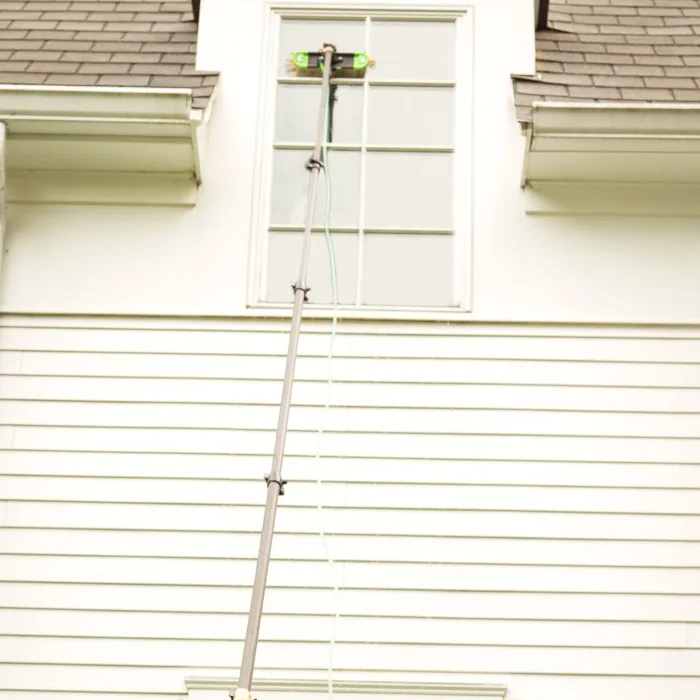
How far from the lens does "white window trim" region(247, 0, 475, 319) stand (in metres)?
5.85

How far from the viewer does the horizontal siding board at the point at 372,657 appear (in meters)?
5.08

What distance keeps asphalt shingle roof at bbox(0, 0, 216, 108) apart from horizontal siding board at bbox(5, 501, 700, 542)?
2.10 meters

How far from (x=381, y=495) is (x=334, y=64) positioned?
2401 millimetres

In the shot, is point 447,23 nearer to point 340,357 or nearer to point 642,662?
point 340,357

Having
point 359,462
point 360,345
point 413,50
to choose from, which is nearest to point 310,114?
point 413,50

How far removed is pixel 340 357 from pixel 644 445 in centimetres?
149

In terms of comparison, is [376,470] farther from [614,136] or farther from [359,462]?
[614,136]

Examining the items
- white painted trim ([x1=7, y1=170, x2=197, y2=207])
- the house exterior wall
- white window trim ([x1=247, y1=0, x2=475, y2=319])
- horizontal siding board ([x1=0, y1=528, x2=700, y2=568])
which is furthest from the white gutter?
horizontal siding board ([x1=0, y1=528, x2=700, y2=568])

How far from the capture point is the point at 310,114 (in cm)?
643

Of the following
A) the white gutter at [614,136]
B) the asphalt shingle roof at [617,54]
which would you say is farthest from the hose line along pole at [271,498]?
the asphalt shingle roof at [617,54]

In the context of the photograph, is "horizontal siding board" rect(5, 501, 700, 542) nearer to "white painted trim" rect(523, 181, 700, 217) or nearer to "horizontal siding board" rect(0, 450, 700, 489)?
"horizontal siding board" rect(0, 450, 700, 489)

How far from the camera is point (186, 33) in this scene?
266 inches

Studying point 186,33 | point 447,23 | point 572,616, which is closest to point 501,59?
point 447,23

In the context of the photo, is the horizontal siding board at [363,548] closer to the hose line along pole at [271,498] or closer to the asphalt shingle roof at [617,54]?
the hose line along pole at [271,498]
